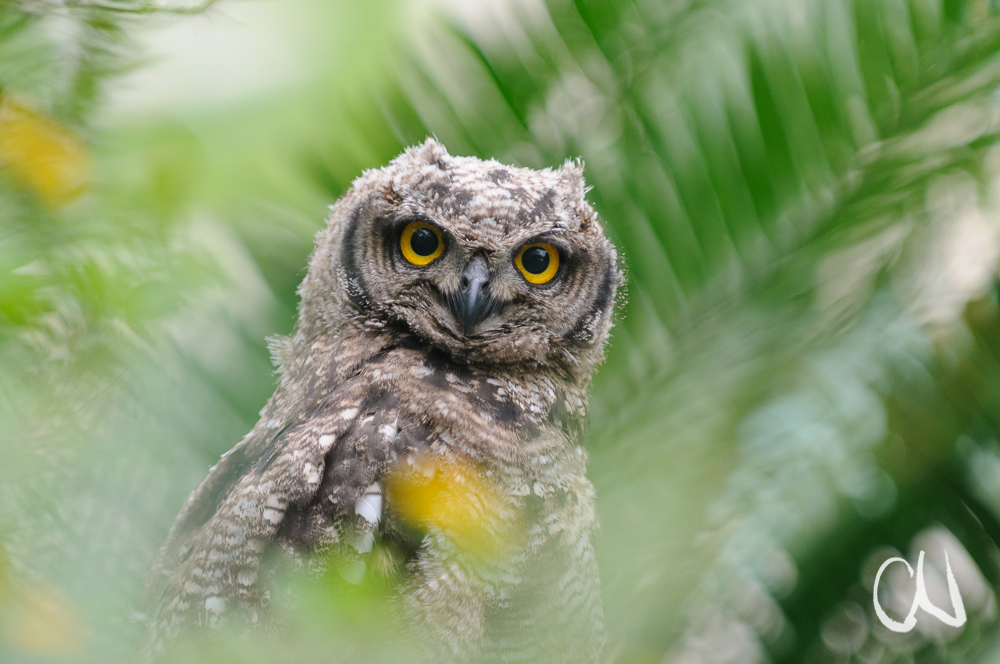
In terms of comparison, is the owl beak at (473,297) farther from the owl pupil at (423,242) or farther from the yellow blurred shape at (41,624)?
the yellow blurred shape at (41,624)

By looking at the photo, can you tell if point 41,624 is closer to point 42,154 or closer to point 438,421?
point 42,154

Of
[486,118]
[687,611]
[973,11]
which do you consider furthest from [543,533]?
[973,11]

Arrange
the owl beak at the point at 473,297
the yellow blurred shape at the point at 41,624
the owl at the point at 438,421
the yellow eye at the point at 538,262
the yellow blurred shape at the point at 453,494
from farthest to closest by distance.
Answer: the yellow eye at the point at 538,262 < the owl beak at the point at 473,297 < the owl at the point at 438,421 < the yellow blurred shape at the point at 453,494 < the yellow blurred shape at the point at 41,624

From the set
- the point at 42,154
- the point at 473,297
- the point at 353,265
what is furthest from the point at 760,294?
the point at 42,154

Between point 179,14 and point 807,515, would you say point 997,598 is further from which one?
point 179,14

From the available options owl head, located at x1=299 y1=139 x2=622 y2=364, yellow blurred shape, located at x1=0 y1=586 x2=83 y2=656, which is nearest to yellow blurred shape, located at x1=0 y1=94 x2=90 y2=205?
yellow blurred shape, located at x1=0 y1=586 x2=83 y2=656

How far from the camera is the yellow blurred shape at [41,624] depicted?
39 centimetres

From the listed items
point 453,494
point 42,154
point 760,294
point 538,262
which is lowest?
point 760,294

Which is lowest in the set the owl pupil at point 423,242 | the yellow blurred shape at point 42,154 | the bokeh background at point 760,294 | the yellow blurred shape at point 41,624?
the bokeh background at point 760,294

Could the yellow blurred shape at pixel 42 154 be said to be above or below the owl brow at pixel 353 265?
above

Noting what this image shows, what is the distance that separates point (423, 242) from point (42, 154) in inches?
56.8

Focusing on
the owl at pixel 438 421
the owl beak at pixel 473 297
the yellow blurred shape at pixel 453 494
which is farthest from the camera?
the owl beak at pixel 473 297

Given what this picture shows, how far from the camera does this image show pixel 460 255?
1.90 meters

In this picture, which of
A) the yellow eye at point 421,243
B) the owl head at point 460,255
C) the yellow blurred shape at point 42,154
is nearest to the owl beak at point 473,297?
the owl head at point 460,255
